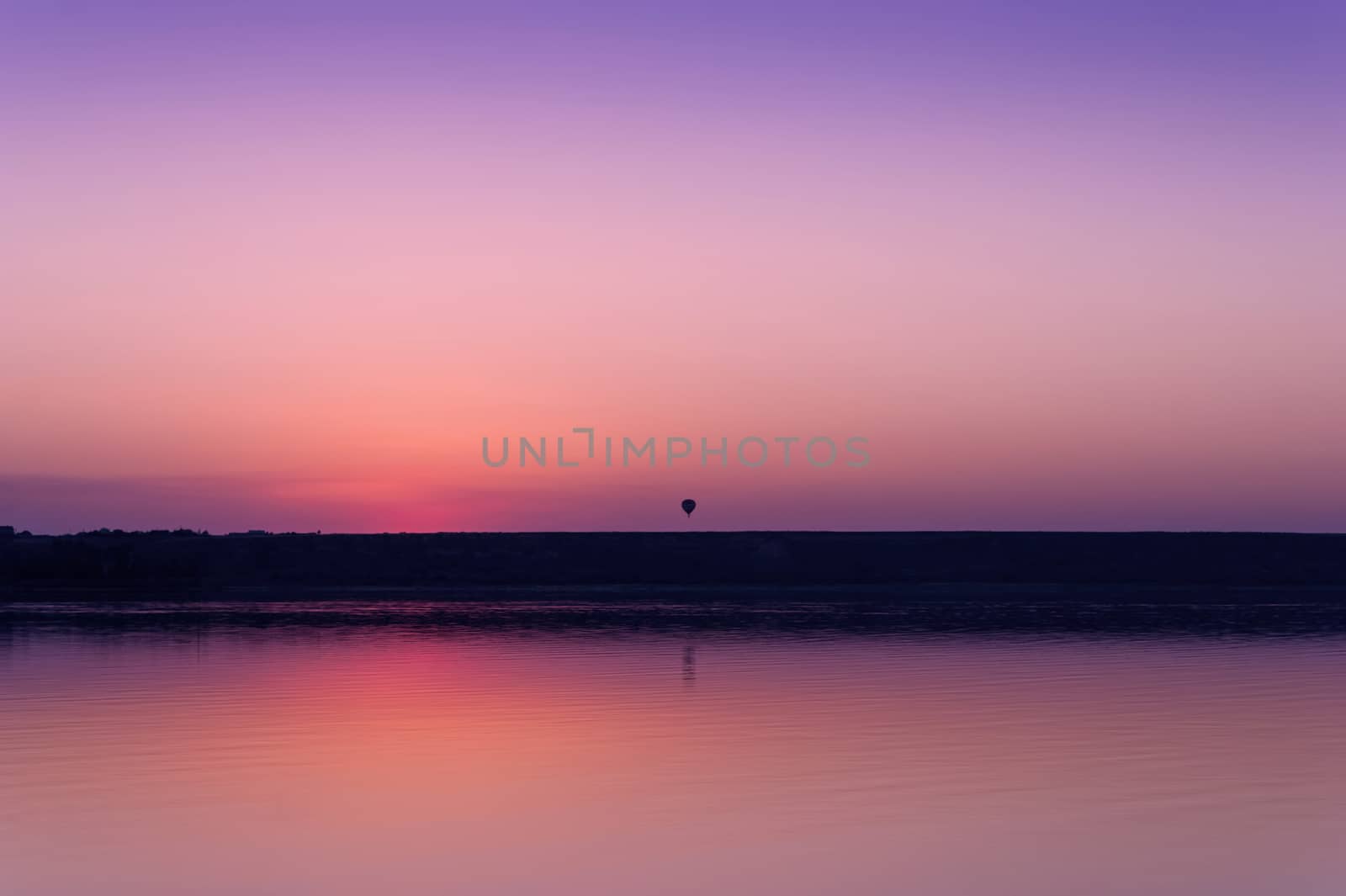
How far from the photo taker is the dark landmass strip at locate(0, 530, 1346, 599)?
104 meters

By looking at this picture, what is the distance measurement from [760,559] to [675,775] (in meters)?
107

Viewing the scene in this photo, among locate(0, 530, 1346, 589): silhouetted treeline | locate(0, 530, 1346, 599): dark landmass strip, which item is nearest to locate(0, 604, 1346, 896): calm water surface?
locate(0, 530, 1346, 599): dark landmass strip

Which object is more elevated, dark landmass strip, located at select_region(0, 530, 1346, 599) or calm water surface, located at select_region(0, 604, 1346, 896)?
dark landmass strip, located at select_region(0, 530, 1346, 599)

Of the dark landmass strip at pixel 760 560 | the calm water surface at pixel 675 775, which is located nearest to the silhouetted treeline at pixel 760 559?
the dark landmass strip at pixel 760 560

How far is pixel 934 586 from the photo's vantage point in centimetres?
9606

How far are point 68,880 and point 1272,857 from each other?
408 inches

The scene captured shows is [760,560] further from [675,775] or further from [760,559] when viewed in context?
[675,775]

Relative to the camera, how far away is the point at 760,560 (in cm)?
12575

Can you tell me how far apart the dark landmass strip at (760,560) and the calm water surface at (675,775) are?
61932mm

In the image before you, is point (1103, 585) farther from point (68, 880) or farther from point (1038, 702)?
point (68, 880)

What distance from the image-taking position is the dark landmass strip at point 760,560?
4080 inches

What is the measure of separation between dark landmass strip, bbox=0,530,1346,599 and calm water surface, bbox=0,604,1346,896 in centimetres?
6193

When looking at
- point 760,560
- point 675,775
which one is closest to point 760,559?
point 760,560

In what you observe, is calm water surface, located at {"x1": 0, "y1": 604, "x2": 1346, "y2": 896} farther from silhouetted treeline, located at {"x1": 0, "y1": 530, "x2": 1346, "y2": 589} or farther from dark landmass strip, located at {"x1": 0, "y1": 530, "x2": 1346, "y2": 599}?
silhouetted treeline, located at {"x1": 0, "y1": 530, "x2": 1346, "y2": 589}
